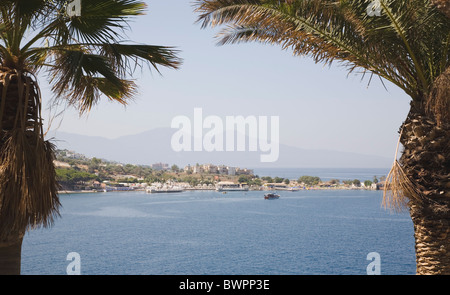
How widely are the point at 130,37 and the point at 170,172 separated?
3494 inches

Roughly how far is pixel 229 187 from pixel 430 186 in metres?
96.9

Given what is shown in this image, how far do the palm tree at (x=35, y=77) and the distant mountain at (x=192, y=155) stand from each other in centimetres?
14215

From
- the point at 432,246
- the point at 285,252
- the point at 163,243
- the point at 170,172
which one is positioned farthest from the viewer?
the point at 170,172

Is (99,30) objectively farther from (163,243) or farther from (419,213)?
→ (163,243)

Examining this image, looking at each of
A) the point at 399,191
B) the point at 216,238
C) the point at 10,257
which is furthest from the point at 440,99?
the point at 216,238

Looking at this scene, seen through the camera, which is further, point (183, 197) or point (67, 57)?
point (183, 197)

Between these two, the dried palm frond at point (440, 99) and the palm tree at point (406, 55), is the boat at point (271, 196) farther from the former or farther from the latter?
the dried palm frond at point (440, 99)

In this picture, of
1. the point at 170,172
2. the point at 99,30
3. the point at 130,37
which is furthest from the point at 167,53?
the point at 170,172

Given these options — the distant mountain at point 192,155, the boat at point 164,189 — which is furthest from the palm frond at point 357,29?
the distant mountain at point 192,155

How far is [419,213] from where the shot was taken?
5.06 metres

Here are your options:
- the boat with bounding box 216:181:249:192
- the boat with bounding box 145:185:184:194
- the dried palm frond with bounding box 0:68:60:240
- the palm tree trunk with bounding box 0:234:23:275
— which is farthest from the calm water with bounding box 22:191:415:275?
the dried palm frond with bounding box 0:68:60:240

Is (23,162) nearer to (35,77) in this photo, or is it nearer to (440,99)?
(35,77)

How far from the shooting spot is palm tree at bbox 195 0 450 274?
15.9ft

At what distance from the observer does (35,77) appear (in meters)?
4.55
